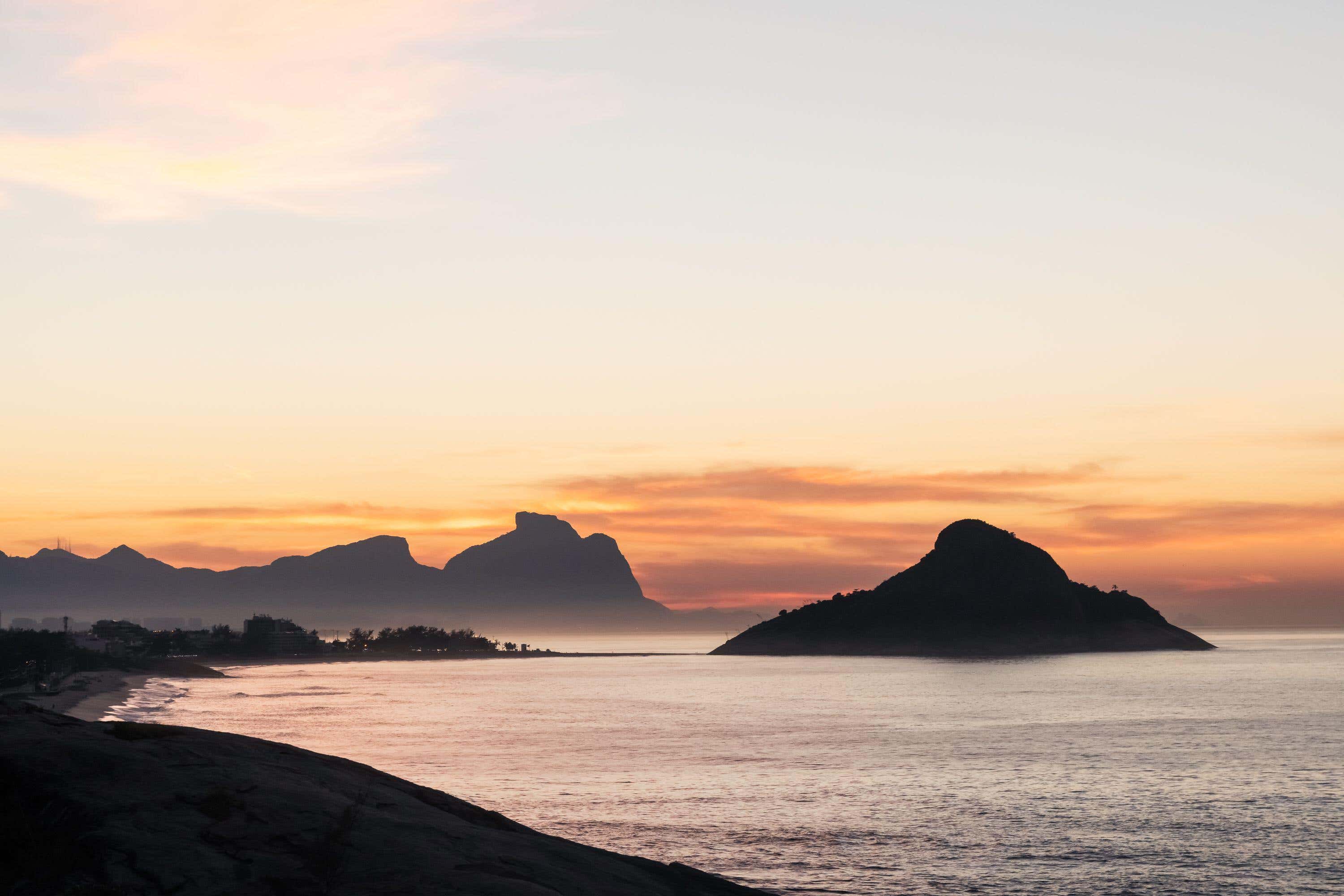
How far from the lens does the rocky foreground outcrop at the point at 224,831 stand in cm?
2092

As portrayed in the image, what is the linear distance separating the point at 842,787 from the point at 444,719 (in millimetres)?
75811

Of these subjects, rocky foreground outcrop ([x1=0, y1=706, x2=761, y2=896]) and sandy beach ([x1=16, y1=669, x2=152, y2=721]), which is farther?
sandy beach ([x1=16, y1=669, x2=152, y2=721])

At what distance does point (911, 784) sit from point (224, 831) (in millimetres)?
55146

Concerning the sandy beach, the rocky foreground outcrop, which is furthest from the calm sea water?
the rocky foreground outcrop

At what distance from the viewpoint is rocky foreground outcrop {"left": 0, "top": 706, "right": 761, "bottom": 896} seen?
68.6ft

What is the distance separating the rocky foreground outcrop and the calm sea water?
19.1 m

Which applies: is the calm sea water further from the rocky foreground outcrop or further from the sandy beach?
the rocky foreground outcrop

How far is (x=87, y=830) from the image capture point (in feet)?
70.9

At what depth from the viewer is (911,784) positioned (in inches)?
2766

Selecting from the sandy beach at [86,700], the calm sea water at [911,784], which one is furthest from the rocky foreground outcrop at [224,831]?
the sandy beach at [86,700]

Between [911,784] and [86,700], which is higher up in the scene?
[911,784]

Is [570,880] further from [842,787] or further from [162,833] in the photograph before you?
[842,787]

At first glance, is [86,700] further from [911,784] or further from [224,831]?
[224,831]

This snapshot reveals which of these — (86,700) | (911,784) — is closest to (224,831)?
(911,784)
